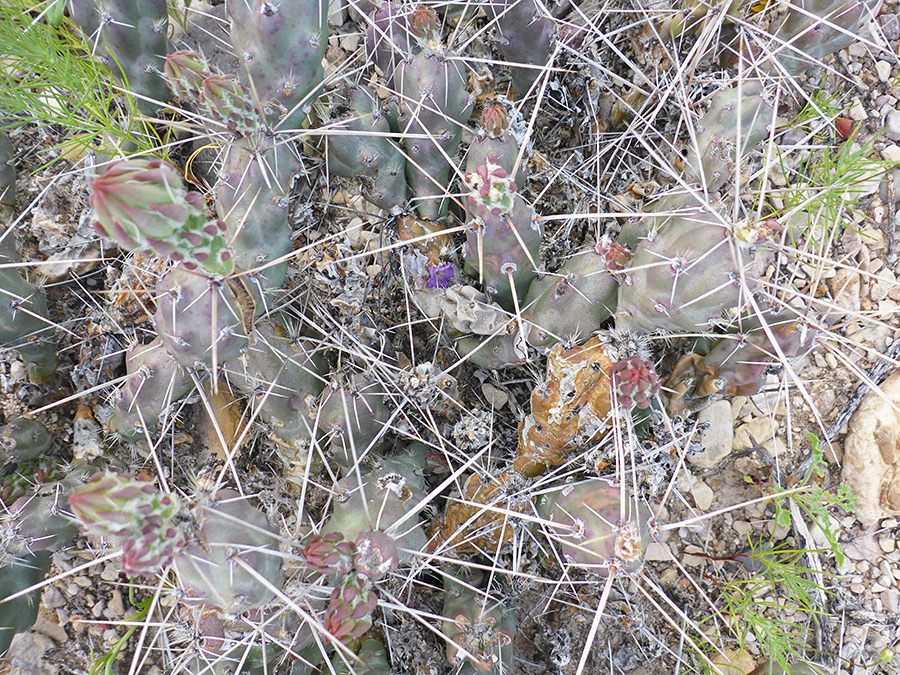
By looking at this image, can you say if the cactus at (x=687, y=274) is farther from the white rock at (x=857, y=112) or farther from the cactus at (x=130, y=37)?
the cactus at (x=130, y=37)

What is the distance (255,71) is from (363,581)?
4.09 ft

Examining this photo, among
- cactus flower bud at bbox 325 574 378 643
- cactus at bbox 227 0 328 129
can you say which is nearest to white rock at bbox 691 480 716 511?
cactus flower bud at bbox 325 574 378 643

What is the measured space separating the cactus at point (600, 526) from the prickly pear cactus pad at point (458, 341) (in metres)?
0.01

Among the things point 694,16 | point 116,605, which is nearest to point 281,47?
point 694,16

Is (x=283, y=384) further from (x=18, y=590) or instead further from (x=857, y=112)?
(x=857, y=112)

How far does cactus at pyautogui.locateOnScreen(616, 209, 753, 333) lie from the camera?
1.22 metres

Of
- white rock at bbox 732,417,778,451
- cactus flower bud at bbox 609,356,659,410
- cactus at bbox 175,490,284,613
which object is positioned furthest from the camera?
white rock at bbox 732,417,778,451

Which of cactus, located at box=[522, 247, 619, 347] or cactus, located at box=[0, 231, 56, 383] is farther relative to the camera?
cactus, located at box=[0, 231, 56, 383]

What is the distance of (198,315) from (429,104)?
81 centimetres

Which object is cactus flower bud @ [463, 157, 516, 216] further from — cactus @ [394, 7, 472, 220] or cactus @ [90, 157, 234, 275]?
cactus @ [90, 157, 234, 275]

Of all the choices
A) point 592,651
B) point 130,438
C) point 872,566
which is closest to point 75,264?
point 130,438

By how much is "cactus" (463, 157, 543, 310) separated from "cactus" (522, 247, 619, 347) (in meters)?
0.10

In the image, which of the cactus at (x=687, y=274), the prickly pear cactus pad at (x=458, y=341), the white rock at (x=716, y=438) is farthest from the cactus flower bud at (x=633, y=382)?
the white rock at (x=716, y=438)

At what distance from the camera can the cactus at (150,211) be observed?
1.01 meters
